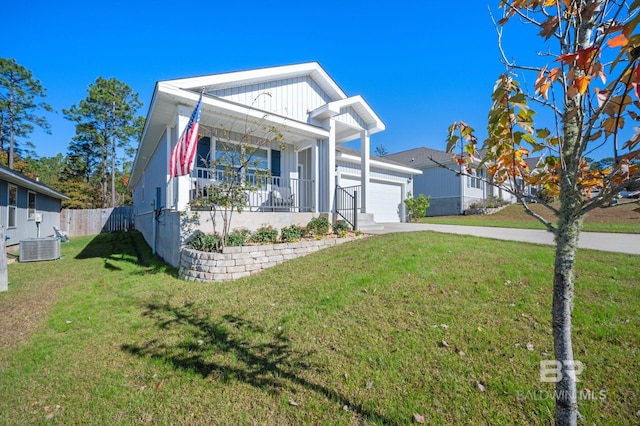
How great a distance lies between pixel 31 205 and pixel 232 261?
15775 millimetres

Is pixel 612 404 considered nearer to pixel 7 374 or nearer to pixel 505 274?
pixel 505 274

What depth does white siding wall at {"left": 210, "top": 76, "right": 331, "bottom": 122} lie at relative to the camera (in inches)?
323

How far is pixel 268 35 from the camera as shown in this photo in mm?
10633

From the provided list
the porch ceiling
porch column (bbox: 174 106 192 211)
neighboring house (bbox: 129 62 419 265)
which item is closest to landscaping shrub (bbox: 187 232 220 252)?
neighboring house (bbox: 129 62 419 265)

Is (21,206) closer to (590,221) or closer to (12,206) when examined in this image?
(12,206)

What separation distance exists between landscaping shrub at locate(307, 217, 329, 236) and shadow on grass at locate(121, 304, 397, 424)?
418 centimetres

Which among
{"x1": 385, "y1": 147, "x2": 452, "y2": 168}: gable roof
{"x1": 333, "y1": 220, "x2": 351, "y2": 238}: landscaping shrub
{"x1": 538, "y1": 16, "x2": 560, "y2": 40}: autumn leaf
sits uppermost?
{"x1": 385, "y1": 147, "x2": 452, "y2": 168}: gable roof

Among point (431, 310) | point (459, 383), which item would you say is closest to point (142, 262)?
point (431, 310)

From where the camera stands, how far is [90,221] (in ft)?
66.4

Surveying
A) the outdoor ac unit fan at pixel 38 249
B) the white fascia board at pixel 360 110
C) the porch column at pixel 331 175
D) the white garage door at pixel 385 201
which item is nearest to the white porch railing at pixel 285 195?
the porch column at pixel 331 175

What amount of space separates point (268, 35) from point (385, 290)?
10.9 metres

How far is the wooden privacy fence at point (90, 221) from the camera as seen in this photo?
20047mm

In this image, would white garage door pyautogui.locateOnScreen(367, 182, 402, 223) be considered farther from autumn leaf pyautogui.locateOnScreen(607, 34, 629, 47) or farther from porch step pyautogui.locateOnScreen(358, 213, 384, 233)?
autumn leaf pyautogui.locateOnScreen(607, 34, 629, 47)

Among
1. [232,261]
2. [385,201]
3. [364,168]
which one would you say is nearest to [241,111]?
[232,261]
